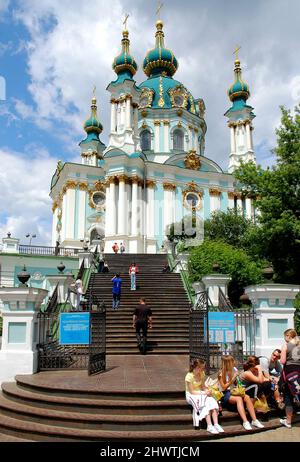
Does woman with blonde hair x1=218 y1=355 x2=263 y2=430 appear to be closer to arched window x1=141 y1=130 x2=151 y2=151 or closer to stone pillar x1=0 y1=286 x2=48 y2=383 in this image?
stone pillar x1=0 y1=286 x2=48 y2=383

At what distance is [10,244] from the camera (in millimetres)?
27641

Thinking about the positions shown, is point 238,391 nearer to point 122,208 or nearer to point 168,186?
point 122,208

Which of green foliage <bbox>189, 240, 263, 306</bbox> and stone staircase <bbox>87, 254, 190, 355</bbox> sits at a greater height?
green foliage <bbox>189, 240, 263, 306</bbox>

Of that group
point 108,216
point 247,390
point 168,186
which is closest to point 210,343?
point 247,390

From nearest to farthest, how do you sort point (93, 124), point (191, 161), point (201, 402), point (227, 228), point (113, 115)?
point (201, 402) → point (227, 228) → point (113, 115) → point (191, 161) → point (93, 124)

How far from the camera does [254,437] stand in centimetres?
654

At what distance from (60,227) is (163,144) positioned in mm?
12970

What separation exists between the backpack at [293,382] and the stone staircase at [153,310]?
531 cm

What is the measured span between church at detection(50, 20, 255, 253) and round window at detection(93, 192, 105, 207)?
92 mm

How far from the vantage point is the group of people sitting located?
22.0ft

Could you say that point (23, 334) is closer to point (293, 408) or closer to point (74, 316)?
point (74, 316)

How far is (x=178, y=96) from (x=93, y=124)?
11.1 m

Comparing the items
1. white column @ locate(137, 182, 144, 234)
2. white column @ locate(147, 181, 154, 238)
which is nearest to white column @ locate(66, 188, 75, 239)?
white column @ locate(137, 182, 144, 234)

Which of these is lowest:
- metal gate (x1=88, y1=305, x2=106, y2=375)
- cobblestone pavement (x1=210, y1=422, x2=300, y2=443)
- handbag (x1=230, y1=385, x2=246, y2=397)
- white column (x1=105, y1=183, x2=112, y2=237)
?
cobblestone pavement (x1=210, y1=422, x2=300, y2=443)
